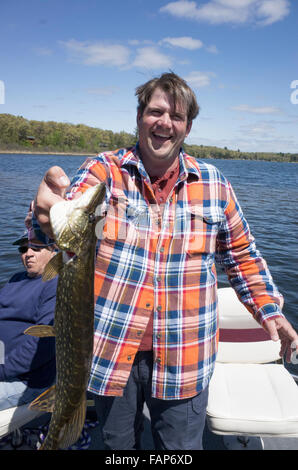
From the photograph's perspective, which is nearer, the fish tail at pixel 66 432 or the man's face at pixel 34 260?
the fish tail at pixel 66 432

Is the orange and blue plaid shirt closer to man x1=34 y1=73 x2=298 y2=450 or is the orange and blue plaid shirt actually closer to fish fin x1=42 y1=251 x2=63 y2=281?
man x1=34 y1=73 x2=298 y2=450

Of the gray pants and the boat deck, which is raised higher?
the gray pants

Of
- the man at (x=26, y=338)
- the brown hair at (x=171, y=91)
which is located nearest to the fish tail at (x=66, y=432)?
the man at (x=26, y=338)

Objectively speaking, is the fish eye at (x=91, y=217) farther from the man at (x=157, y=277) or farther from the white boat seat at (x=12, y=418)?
the white boat seat at (x=12, y=418)

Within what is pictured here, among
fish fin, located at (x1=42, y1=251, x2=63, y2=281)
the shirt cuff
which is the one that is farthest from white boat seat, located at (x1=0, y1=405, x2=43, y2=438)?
the shirt cuff

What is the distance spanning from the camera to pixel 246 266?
246 centimetres

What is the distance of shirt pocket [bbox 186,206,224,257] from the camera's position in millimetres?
2174

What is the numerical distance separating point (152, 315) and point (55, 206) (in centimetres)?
95

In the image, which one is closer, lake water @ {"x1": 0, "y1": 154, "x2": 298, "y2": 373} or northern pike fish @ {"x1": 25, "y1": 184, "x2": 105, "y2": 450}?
northern pike fish @ {"x1": 25, "y1": 184, "x2": 105, "y2": 450}

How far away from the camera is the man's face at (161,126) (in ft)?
6.96

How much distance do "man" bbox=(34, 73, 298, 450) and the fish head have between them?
29 centimetres

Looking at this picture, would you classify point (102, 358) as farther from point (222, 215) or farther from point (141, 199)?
point (222, 215)

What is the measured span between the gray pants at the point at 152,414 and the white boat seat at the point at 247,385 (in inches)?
28.3
